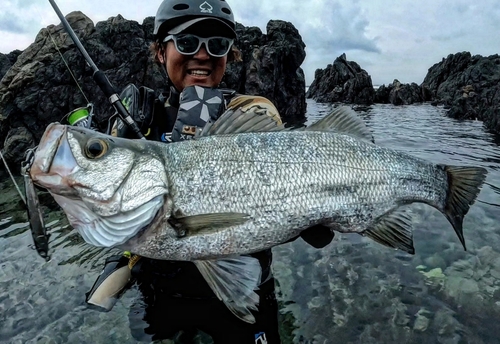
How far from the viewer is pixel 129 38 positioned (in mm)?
25500

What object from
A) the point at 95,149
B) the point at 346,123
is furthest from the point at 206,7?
the point at 95,149

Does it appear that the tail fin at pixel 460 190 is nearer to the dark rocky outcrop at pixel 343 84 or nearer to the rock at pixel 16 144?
the rock at pixel 16 144

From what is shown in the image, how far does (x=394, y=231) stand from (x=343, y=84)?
2431 inches

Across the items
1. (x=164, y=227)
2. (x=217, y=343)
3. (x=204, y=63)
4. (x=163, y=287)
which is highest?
(x=204, y=63)

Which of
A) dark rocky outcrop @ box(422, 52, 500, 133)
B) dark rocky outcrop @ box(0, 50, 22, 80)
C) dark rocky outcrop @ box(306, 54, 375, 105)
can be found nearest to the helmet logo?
dark rocky outcrop @ box(422, 52, 500, 133)

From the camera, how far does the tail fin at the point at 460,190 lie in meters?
2.95

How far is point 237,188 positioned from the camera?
8.02 ft

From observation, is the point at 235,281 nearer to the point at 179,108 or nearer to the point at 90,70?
the point at 179,108

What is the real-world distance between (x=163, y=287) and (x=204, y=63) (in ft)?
7.20

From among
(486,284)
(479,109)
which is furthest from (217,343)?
(479,109)

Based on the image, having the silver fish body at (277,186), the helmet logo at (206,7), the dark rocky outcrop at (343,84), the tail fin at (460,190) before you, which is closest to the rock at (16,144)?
the helmet logo at (206,7)

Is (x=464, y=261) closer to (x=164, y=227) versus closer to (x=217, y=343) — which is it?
(x=217, y=343)

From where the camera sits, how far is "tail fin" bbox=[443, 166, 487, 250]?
2.95 metres

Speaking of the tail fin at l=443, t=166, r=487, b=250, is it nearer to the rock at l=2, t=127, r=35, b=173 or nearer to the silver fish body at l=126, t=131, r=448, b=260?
the silver fish body at l=126, t=131, r=448, b=260
